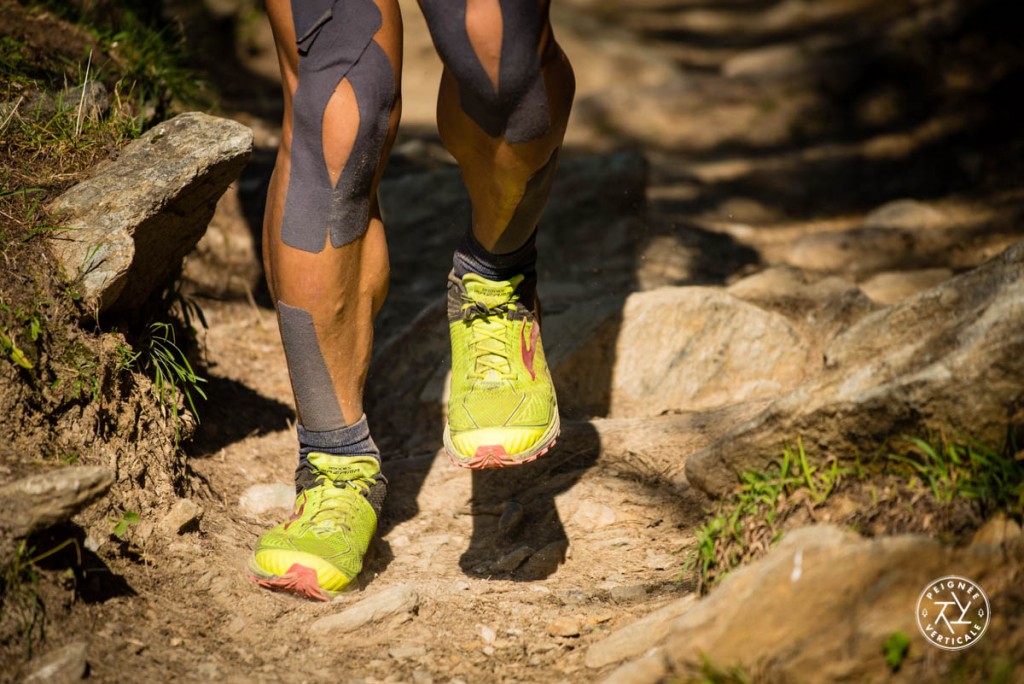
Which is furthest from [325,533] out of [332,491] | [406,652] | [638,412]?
[638,412]

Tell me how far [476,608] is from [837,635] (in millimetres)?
847

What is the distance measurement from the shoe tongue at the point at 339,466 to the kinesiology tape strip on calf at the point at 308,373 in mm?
70

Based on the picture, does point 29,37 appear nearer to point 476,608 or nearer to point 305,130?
point 305,130

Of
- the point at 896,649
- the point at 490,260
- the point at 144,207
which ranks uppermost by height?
the point at 144,207

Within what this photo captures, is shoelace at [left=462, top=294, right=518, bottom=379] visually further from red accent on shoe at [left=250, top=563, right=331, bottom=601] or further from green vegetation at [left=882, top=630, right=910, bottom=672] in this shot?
green vegetation at [left=882, top=630, right=910, bottom=672]

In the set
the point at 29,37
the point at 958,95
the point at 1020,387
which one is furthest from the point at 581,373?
the point at 958,95

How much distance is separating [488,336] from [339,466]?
0.47m

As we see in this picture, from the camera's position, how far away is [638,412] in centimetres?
313

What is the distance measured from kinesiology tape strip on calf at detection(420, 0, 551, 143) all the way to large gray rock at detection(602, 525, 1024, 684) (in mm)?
1046

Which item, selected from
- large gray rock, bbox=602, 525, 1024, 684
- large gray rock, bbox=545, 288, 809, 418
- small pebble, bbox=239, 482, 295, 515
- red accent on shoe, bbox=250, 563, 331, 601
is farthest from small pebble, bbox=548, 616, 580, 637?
→ large gray rock, bbox=545, 288, 809, 418

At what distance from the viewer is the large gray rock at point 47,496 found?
1671 mm

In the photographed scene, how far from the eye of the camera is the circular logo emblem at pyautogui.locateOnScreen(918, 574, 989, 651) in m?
1.44

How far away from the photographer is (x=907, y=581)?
1507 mm

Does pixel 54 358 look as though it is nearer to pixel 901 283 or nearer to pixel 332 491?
pixel 332 491
